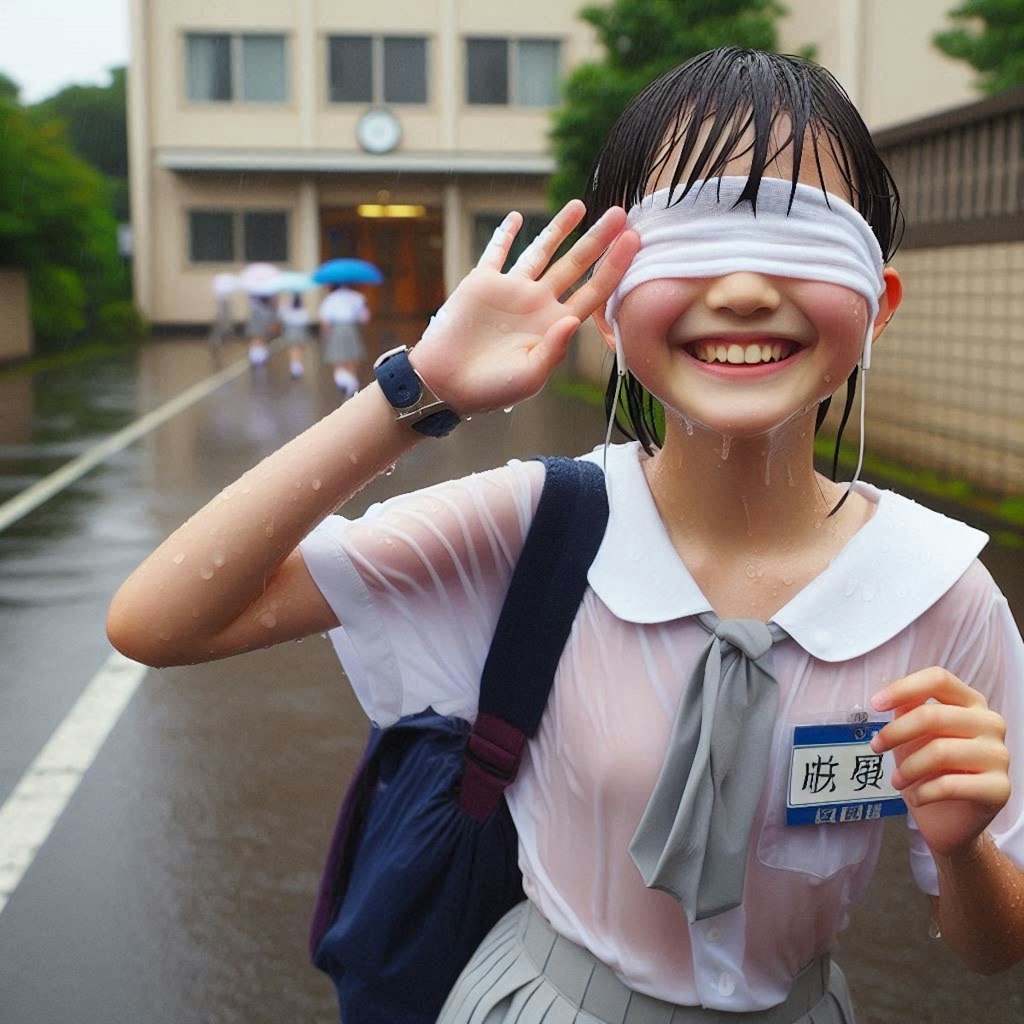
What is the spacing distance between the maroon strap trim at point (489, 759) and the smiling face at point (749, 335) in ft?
1.35

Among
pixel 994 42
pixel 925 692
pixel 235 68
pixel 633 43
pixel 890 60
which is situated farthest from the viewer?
pixel 235 68

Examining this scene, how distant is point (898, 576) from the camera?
5.12ft

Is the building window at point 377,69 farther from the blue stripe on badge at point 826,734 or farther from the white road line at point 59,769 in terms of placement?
the blue stripe on badge at point 826,734

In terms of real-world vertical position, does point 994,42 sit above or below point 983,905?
above

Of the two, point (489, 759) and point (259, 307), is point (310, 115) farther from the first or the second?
point (489, 759)

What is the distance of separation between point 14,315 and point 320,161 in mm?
10490

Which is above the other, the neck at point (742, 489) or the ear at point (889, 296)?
the ear at point (889, 296)

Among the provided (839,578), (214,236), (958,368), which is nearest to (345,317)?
(958,368)

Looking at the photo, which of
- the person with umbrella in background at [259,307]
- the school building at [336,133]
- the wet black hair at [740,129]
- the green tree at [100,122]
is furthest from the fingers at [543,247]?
the green tree at [100,122]

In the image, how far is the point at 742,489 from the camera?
1591 mm

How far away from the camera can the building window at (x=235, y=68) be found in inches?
1405

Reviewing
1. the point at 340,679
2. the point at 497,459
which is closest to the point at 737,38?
the point at 497,459

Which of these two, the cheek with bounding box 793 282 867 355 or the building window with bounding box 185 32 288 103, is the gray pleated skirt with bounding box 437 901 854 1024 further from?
the building window with bounding box 185 32 288 103

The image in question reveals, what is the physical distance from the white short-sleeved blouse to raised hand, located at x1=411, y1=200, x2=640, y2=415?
0.20 m
